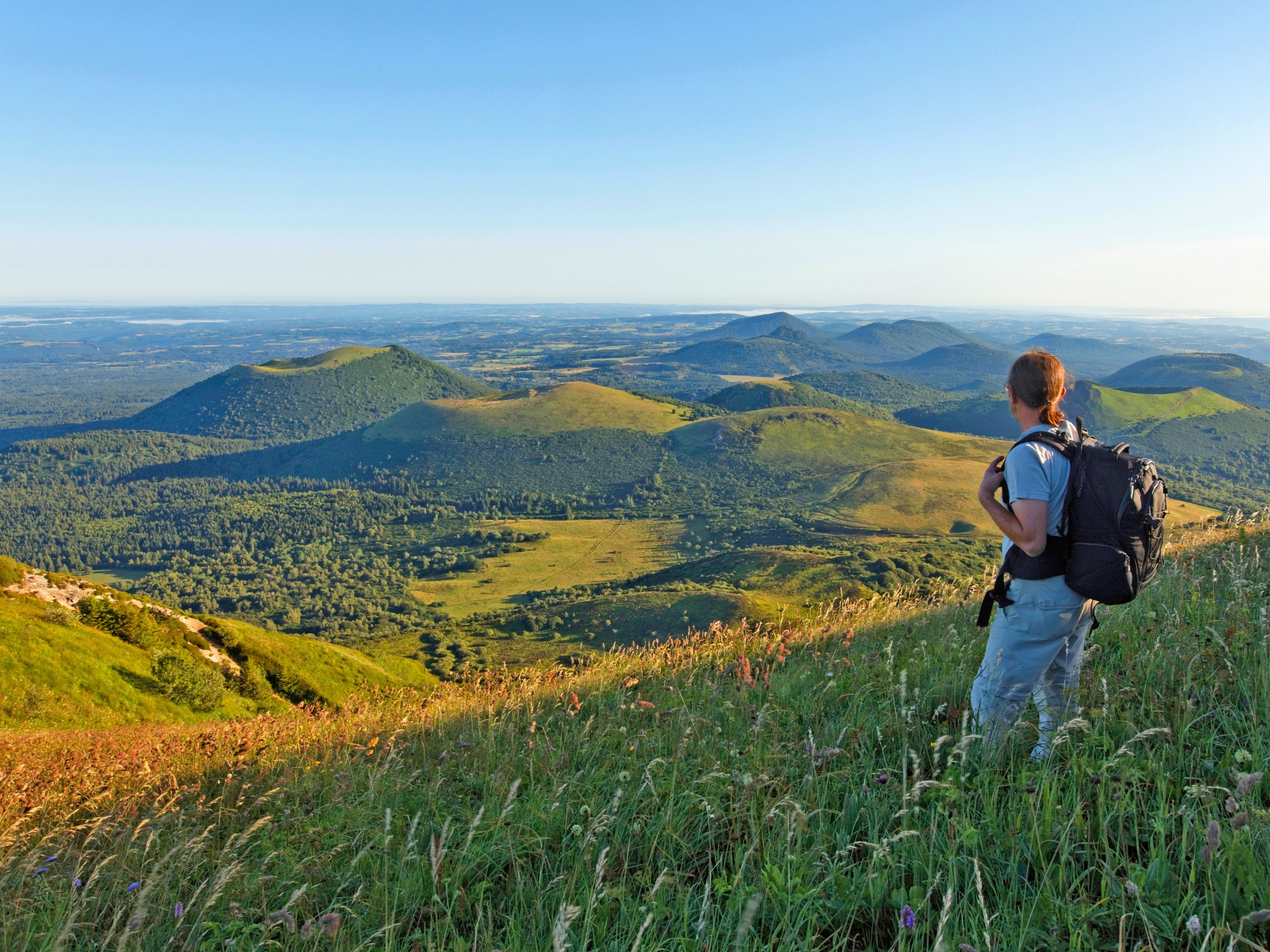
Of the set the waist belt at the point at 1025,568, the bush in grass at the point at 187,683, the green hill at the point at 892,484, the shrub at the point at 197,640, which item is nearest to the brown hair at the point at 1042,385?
the waist belt at the point at 1025,568

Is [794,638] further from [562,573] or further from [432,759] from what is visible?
[562,573]

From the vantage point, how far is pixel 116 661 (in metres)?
26.9

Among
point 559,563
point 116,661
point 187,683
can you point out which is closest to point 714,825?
point 116,661

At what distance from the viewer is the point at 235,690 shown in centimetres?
3272

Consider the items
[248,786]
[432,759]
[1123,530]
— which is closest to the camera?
[1123,530]

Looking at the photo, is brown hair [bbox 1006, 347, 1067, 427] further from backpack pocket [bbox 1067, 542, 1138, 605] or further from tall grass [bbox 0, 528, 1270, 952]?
tall grass [bbox 0, 528, 1270, 952]

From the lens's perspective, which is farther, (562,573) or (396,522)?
(396,522)

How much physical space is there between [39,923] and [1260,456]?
265351 mm

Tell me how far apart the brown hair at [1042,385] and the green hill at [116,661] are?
56.7 feet

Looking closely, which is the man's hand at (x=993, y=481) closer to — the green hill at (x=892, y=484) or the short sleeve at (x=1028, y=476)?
the short sleeve at (x=1028, y=476)

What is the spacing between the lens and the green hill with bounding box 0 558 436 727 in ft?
71.7

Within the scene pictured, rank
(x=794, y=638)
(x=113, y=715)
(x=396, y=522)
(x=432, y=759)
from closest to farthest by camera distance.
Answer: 1. (x=432, y=759)
2. (x=794, y=638)
3. (x=113, y=715)
4. (x=396, y=522)

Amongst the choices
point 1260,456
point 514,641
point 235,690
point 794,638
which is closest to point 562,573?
point 514,641

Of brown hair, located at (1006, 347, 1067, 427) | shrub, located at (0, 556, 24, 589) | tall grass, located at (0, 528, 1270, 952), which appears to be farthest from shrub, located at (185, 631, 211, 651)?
brown hair, located at (1006, 347, 1067, 427)
